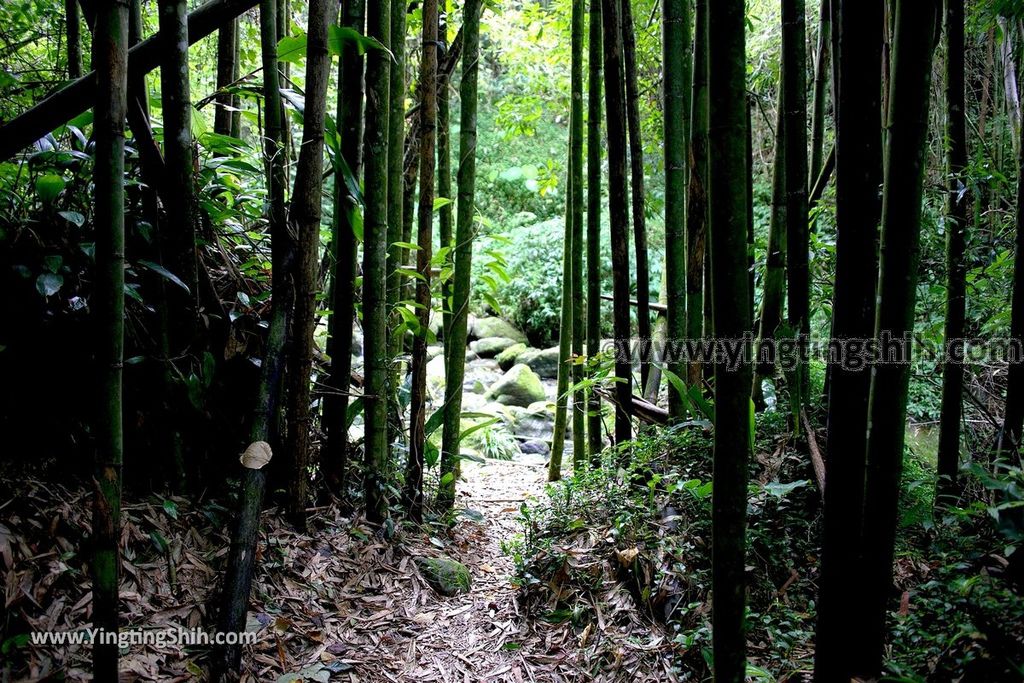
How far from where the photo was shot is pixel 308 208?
2098 millimetres

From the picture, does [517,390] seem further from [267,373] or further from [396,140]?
[267,373]

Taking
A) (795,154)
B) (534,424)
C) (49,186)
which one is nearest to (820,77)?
Answer: (795,154)

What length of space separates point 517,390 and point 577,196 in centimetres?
460

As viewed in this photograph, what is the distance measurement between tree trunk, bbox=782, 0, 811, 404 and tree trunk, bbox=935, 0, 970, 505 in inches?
20.1

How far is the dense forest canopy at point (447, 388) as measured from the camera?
54.2 inches

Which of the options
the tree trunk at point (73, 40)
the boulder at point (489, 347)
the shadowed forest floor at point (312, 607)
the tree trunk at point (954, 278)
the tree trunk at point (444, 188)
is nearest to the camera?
the shadowed forest floor at point (312, 607)

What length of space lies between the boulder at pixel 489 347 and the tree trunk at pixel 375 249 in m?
7.43

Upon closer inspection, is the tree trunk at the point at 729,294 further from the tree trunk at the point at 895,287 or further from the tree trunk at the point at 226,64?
the tree trunk at the point at 226,64

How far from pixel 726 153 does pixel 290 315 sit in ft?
4.84

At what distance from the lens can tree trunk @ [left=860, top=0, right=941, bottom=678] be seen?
138cm

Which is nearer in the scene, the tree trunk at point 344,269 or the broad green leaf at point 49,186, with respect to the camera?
the broad green leaf at point 49,186

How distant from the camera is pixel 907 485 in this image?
2.42m

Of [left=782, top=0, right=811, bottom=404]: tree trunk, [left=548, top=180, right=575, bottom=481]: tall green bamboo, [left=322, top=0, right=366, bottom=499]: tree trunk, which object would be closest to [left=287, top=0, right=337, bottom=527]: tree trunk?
[left=322, top=0, right=366, bottom=499]: tree trunk

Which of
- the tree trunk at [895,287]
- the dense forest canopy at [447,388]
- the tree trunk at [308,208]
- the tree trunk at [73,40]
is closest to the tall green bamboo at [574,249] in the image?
the dense forest canopy at [447,388]
